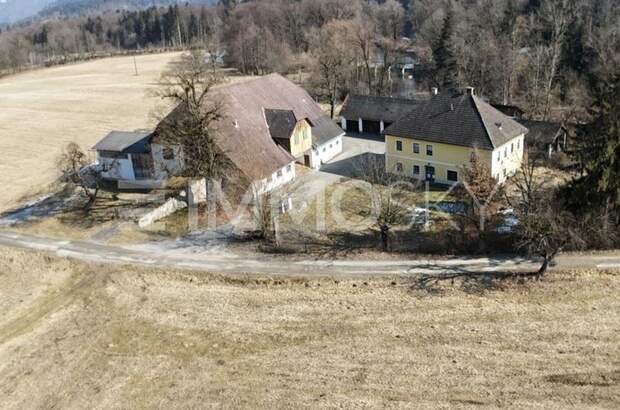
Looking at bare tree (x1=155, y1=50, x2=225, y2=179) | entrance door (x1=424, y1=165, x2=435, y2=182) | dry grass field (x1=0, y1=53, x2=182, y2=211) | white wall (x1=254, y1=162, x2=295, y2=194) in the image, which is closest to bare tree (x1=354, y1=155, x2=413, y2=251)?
entrance door (x1=424, y1=165, x2=435, y2=182)

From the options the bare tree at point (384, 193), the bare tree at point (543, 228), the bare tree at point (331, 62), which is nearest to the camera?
the bare tree at point (543, 228)

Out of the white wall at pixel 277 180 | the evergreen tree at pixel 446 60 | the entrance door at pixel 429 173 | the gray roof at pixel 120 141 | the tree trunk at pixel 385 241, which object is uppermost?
the evergreen tree at pixel 446 60

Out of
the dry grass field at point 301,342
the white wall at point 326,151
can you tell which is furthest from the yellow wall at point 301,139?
the dry grass field at point 301,342

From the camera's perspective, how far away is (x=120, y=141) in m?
48.2

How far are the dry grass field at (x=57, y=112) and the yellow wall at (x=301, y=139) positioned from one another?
2177 centimetres

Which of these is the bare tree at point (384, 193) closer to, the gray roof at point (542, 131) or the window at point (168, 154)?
the gray roof at point (542, 131)

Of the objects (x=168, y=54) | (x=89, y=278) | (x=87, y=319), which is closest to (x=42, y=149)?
(x=89, y=278)

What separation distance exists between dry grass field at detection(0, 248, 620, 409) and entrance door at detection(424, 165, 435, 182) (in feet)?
55.8

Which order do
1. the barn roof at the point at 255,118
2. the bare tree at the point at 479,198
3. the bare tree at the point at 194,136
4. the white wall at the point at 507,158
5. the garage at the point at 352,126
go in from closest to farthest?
1. the bare tree at the point at 479,198
2. the bare tree at the point at 194,136
3. the white wall at the point at 507,158
4. the barn roof at the point at 255,118
5. the garage at the point at 352,126

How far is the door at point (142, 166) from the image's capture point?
154 feet

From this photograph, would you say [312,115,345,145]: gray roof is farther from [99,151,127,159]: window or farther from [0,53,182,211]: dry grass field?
[0,53,182,211]: dry grass field

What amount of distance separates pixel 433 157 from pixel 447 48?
32.2 meters

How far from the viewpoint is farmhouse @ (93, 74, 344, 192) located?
44375mm

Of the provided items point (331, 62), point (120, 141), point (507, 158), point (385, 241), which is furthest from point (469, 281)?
point (331, 62)
